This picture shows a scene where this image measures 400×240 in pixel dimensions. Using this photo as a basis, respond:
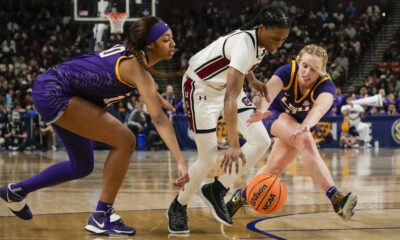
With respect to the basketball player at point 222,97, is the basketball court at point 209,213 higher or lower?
lower

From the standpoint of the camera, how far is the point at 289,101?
236 inches

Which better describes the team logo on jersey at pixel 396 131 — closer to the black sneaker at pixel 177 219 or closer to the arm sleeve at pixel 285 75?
the arm sleeve at pixel 285 75

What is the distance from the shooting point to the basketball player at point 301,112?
18.4 feet

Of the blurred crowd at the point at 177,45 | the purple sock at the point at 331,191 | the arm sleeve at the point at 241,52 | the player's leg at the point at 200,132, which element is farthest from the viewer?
the blurred crowd at the point at 177,45

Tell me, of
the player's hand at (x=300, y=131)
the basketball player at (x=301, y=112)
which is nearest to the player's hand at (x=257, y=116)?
the basketball player at (x=301, y=112)

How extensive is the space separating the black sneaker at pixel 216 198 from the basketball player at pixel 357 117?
44.5 feet

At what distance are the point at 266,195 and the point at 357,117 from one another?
13.7m

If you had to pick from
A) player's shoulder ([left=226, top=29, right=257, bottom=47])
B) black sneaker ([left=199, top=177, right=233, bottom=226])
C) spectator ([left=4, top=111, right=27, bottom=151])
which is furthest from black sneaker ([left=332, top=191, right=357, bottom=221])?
spectator ([left=4, top=111, right=27, bottom=151])

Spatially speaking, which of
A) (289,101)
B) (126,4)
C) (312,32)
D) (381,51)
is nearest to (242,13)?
(312,32)

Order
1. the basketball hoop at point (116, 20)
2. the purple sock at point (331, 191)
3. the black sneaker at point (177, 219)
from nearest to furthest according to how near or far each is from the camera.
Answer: the black sneaker at point (177, 219)
the purple sock at point (331, 191)
the basketball hoop at point (116, 20)

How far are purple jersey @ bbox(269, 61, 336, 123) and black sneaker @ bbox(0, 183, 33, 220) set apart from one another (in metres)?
2.61

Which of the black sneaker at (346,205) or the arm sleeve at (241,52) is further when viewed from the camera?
the black sneaker at (346,205)

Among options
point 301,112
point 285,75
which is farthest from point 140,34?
point 301,112

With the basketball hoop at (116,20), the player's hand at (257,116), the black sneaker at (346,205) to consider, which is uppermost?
the basketball hoop at (116,20)
